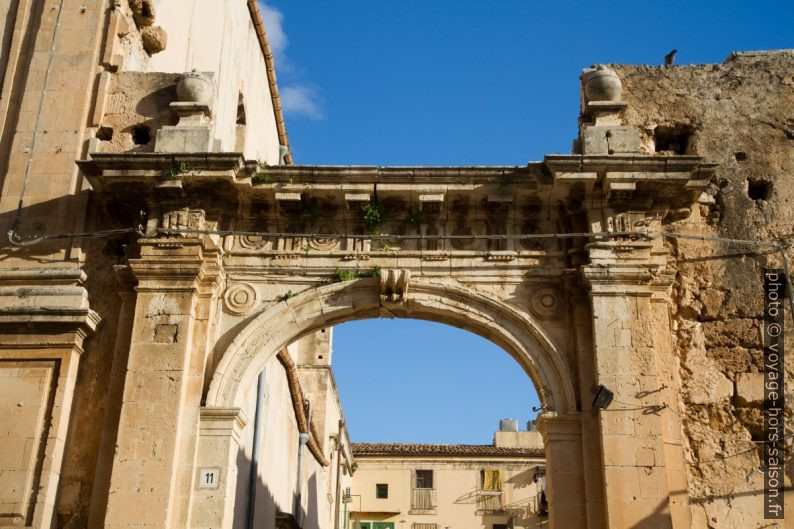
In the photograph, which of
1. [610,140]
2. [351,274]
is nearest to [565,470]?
[351,274]

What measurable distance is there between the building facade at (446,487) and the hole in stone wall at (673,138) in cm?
2191

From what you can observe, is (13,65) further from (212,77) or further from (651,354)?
(651,354)

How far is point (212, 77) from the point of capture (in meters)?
10.9

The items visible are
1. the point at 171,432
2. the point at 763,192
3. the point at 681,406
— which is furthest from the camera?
the point at 763,192

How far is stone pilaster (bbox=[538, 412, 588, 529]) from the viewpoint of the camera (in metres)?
9.04

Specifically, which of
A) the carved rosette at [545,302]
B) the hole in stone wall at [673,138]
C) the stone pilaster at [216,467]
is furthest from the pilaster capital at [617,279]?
the stone pilaster at [216,467]

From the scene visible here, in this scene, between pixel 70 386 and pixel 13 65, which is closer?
pixel 70 386

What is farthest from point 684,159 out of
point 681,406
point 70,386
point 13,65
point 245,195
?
point 13,65

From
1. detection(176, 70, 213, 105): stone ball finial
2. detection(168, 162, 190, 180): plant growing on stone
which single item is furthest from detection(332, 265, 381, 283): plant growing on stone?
detection(176, 70, 213, 105): stone ball finial

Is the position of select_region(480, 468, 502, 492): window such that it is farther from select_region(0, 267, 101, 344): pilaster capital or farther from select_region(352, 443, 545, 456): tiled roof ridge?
select_region(0, 267, 101, 344): pilaster capital

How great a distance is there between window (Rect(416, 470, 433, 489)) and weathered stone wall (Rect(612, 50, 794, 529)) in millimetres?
22565

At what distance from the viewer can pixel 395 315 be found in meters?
10.2

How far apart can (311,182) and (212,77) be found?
6.34 feet

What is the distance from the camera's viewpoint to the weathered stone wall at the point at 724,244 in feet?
30.9
